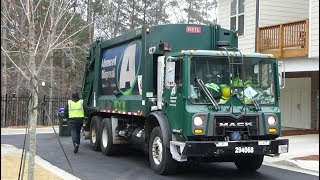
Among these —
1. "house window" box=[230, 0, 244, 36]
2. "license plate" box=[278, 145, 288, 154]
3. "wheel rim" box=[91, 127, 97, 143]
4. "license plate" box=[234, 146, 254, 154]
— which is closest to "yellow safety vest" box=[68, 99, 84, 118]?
"wheel rim" box=[91, 127, 97, 143]

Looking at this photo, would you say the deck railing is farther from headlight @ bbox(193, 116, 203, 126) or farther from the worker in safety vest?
headlight @ bbox(193, 116, 203, 126)

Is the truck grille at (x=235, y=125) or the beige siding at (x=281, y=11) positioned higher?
the beige siding at (x=281, y=11)

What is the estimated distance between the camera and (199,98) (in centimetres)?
930

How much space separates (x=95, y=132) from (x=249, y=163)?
16.7 feet

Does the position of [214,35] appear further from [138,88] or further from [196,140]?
[196,140]

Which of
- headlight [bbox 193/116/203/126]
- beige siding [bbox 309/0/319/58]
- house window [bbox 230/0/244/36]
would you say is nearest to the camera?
headlight [bbox 193/116/203/126]

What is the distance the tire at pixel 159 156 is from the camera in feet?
31.2

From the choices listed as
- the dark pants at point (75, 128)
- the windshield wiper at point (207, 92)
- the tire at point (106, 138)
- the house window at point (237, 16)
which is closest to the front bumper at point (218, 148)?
the windshield wiper at point (207, 92)

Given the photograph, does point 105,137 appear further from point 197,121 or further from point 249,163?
point 197,121

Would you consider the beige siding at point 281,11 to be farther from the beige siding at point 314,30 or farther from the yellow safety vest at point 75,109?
the yellow safety vest at point 75,109

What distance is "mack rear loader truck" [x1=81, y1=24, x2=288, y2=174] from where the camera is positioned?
907 cm

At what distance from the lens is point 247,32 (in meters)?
18.8

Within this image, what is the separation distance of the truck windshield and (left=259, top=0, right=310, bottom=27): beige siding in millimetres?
8746

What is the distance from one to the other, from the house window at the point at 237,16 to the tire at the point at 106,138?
27.1 ft
